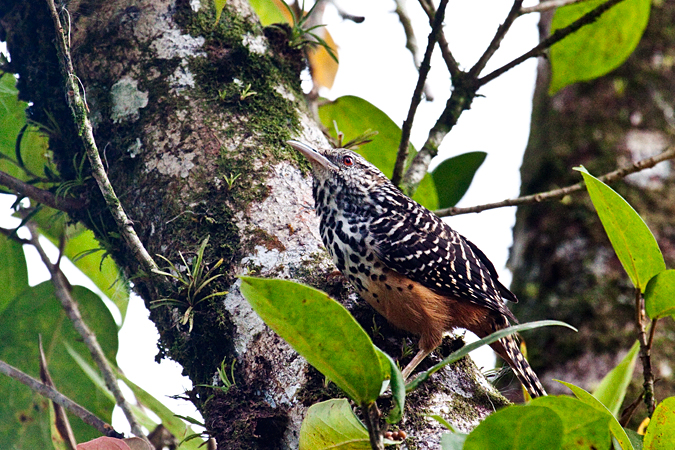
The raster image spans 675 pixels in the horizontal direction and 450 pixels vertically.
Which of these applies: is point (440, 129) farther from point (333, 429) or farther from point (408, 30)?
point (333, 429)

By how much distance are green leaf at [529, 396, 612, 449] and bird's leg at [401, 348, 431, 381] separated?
0.75 metres

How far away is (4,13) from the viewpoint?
7.41 ft

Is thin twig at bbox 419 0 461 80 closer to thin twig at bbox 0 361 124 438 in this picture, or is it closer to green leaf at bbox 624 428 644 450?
green leaf at bbox 624 428 644 450

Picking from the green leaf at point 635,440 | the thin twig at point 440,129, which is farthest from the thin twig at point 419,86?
the green leaf at point 635,440

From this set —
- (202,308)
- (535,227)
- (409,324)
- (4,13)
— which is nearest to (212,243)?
(202,308)

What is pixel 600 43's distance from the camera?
2764 millimetres

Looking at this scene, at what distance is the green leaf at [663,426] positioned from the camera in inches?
51.8

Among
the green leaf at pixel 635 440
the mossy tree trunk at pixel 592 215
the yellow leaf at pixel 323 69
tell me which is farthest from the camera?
the mossy tree trunk at pixel 592 215

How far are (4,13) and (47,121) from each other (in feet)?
1.41

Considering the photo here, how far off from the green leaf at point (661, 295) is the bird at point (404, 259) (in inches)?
25.4

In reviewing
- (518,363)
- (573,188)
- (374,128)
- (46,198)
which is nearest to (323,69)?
(374,128)

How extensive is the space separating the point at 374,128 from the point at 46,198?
130 centimetres

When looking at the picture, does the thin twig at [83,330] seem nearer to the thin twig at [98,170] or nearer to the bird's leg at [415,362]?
the thin twig at [98,170]

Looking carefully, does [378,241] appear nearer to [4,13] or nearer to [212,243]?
[212,243]
